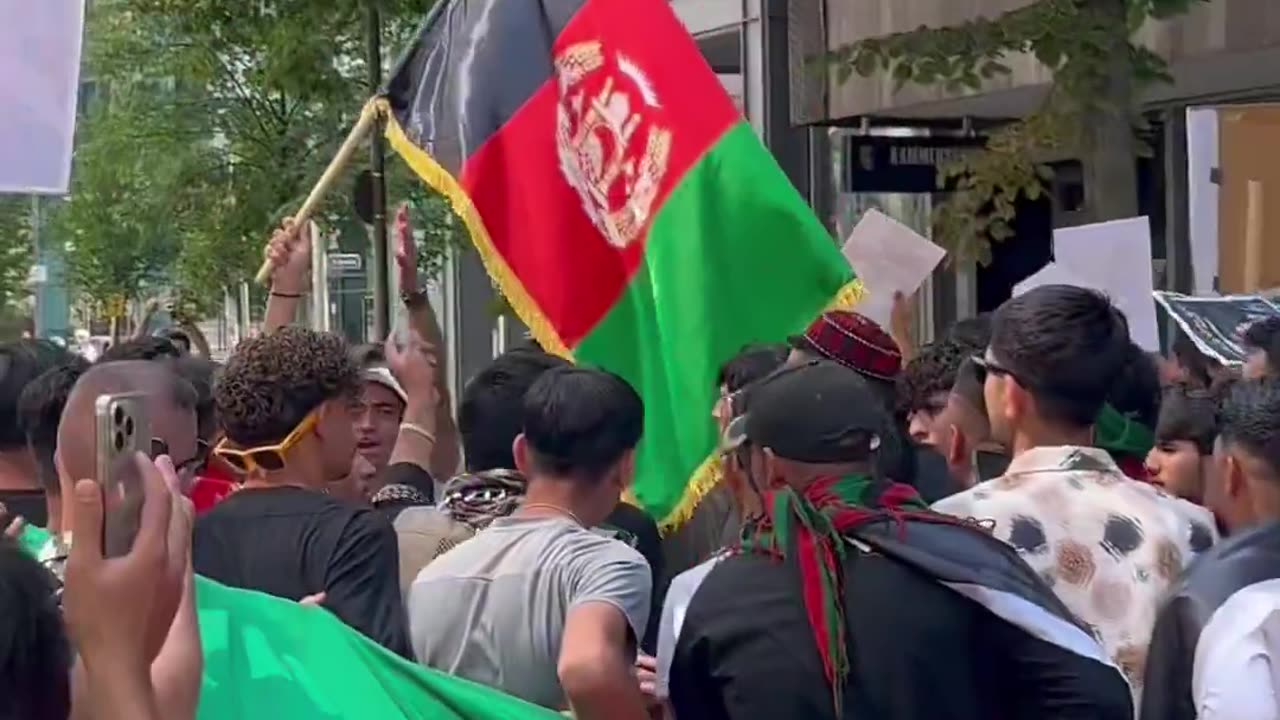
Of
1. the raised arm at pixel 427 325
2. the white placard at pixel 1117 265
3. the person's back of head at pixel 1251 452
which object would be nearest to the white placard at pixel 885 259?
the white placard at pixel 1117 265

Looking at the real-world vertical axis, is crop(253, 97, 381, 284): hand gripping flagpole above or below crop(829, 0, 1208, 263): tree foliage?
Result: below

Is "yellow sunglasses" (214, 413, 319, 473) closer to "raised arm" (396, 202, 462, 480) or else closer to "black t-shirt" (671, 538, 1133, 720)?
"black t-shirt" (671, 538, 1133, 720)

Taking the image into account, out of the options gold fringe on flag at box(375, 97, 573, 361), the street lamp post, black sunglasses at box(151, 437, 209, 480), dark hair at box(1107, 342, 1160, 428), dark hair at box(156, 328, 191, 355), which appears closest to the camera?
black sunglasses at box(151, 437, 209, 480)

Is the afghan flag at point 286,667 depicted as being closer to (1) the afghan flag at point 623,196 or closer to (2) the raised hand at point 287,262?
(1) the afghan flag at point 623,196

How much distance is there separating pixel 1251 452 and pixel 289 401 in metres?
2.02

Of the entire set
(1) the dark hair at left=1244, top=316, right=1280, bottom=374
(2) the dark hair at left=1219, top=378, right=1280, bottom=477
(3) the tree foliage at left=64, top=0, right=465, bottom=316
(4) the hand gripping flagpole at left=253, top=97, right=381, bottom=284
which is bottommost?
(2) the dark hair at left=1219, top=378, right=1280, bottom=477

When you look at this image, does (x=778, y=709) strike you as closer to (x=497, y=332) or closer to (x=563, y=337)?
(x=563, y=337)

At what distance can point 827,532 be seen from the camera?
128 inches

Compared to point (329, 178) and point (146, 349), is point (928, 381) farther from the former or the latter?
point (146, 349)

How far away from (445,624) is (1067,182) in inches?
457

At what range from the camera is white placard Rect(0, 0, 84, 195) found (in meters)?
5.51

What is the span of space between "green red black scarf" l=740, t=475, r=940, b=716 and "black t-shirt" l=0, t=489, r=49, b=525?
216 cm

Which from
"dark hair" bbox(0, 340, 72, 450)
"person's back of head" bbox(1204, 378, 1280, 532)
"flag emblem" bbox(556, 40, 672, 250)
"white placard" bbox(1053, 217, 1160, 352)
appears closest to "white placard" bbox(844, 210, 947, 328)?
"white placard" bbox(1053, 217, 1160, 352)

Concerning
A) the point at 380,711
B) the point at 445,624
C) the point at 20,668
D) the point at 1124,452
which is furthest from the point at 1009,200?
the point at 20,668
